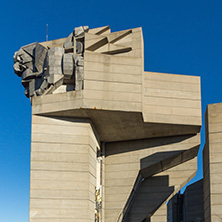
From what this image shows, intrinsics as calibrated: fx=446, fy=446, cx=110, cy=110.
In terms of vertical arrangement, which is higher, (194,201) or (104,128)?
(104,128)

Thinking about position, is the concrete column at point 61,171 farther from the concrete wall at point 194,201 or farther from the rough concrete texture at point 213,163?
the concrete wall at point 194,201

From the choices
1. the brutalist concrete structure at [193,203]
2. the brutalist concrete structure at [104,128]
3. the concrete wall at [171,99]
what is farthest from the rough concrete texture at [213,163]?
the brutalist concrete structure at [193,203]

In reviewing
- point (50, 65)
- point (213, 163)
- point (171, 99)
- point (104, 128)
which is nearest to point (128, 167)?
point (104, 128)

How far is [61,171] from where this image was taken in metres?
25.8

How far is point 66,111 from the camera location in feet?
84.8

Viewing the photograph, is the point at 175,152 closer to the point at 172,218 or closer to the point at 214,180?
the point at 214,180

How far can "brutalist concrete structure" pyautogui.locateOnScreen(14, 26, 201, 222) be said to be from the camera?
2570 centimetres

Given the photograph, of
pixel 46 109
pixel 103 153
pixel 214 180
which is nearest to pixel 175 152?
pixel 103 153

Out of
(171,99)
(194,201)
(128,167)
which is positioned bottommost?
(194,201)

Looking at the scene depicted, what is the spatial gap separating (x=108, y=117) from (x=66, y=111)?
277 centimetres

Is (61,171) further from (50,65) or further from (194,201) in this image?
(194,201)

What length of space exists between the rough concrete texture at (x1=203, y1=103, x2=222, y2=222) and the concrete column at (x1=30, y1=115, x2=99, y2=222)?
697 cm

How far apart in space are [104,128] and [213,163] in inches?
334

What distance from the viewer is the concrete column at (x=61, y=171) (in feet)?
82.7
